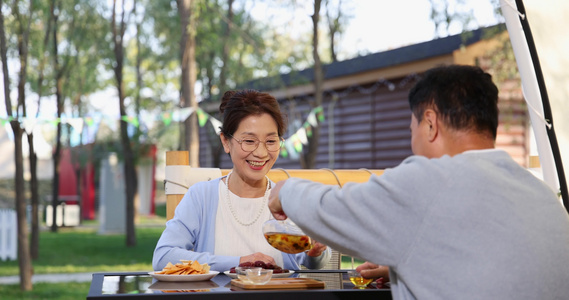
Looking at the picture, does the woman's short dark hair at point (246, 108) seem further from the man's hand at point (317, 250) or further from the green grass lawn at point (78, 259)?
the green grass lawn at point (78, 259)

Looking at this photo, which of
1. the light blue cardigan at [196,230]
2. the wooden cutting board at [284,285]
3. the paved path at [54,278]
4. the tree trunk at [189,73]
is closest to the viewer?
the wooden cutting board at [284,285]

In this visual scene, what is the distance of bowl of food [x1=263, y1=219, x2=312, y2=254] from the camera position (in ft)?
6.68

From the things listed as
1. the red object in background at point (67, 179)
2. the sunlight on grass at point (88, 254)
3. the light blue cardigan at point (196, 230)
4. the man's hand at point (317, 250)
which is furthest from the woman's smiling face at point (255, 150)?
the red object in background at point (67, 179)

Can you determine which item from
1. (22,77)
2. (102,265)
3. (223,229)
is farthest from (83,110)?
(223,229)

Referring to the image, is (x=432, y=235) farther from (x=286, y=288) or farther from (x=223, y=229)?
(x=223, y=229)

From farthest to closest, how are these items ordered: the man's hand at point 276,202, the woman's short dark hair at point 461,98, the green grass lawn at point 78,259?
the green grass lawn at point 78,259
the man's hand at point 276,202
the woman's short dark hair at point 461,98

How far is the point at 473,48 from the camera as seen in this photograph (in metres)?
9.91

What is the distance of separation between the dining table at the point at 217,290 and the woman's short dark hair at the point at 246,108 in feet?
2.89

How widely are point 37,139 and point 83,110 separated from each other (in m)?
14.9

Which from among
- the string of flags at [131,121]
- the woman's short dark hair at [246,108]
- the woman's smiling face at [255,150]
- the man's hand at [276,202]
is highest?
the string of flags at [131,121]

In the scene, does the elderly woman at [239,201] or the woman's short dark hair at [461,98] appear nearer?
the woman's short dark hair at [461,98]

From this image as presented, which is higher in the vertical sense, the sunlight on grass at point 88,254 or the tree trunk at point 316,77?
the tree trunk at point 316,77

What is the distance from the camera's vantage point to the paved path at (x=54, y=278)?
8.73 meters

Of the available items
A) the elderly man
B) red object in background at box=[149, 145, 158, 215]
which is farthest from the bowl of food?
red object in background at box=[149, 145, 158, 215]
